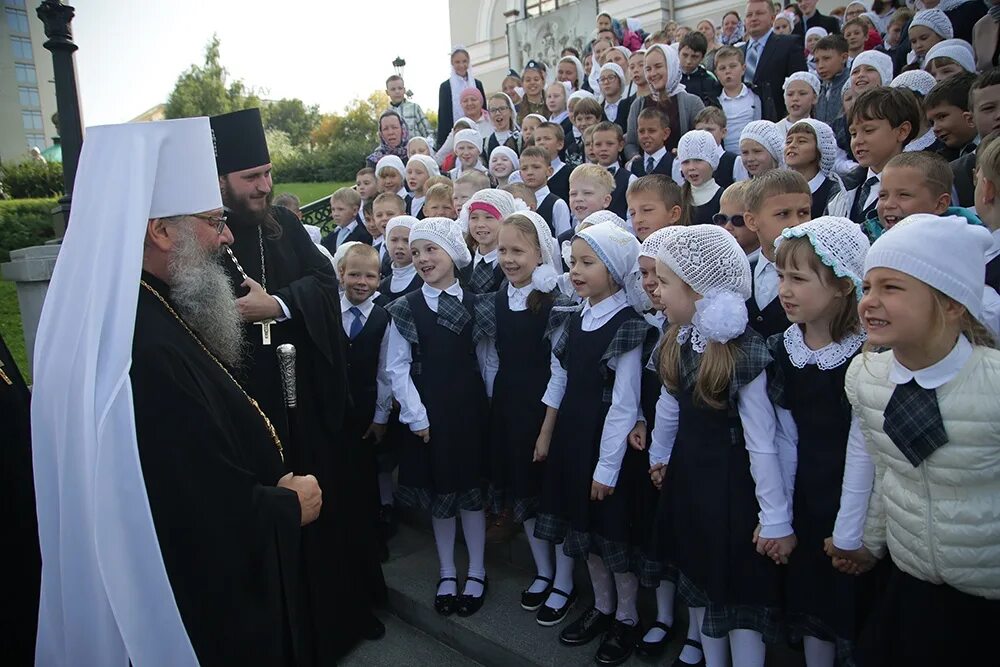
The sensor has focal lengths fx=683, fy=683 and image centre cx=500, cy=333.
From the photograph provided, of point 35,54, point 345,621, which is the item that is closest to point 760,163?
point 345,621

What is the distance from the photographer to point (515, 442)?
12.4 ft

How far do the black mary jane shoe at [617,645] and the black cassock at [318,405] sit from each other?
1.39 meters

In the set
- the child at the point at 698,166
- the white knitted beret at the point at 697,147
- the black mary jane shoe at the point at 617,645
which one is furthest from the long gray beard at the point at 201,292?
the white knitted beret at the point at 697,147

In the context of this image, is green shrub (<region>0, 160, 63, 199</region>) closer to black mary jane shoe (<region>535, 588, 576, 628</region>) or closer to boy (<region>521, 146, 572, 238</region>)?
boy (<region>521, 146, 572, 238</region>)

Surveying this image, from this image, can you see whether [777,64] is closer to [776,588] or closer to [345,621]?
[776,588]

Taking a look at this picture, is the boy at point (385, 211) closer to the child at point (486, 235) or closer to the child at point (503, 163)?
the child at point (486, 235)

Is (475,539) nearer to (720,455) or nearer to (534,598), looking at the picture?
(534,598)

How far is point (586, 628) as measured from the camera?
11.5 feet

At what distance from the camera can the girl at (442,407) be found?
3891 millimetres

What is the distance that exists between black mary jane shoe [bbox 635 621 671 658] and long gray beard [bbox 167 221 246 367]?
7.71 feet

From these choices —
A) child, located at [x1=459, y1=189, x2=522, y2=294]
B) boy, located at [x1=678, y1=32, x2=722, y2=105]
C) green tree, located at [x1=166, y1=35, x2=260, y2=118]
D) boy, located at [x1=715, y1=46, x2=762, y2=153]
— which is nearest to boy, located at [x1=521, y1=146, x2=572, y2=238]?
child, located at [x1=459, y1=189, x2=522, y2=294]

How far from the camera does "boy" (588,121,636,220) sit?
5965 mm

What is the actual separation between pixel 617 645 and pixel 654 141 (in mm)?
4312

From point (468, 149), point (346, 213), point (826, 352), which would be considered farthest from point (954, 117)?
point (346, 213)
